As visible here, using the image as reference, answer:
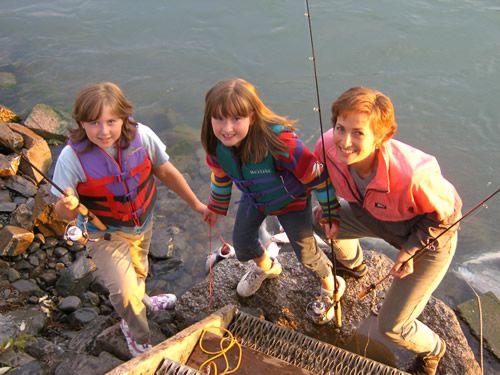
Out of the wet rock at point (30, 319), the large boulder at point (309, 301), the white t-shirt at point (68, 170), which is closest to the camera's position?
the white t-shirt at point (68, 170)

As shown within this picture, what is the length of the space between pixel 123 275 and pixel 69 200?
75 cm

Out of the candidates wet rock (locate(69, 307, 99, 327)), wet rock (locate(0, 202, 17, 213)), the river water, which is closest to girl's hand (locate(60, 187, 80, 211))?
wet rock (locate(69, 307, 99, 327))

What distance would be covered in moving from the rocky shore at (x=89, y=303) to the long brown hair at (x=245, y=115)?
4.81 ft

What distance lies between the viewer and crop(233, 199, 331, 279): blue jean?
3.67 m

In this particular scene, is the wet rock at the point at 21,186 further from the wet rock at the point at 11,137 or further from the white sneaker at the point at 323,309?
the white sneaker at the point at 323,309

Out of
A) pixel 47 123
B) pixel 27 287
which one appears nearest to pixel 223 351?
pixel 27 287

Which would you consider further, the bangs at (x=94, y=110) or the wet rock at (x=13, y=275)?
the wet rock at (x=13, y=275)

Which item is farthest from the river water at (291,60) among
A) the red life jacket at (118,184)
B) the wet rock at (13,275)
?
the red life jacket at (118,184)

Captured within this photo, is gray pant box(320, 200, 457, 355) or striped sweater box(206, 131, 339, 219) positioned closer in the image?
gray pant box(320, 200, 457, 355)

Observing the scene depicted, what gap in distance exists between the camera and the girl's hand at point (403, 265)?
122 inches

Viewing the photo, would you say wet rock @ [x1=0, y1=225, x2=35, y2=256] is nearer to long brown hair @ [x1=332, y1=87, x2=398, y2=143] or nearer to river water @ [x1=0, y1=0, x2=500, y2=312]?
river water @ [x1=0, y1=0, x2=500, y2=312]

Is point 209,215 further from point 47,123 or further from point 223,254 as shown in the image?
point 47,123

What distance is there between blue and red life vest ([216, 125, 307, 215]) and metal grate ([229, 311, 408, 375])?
945 millimetres

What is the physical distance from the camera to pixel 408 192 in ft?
9.25
